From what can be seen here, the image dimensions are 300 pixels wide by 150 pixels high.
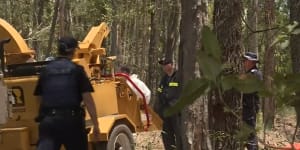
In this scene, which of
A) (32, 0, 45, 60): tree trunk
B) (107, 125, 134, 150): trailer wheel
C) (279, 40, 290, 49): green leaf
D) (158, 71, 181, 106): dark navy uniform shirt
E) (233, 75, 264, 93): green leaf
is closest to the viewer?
(233, 75, 264, 93): green leaf

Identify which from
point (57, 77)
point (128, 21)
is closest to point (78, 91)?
point (57, 77)

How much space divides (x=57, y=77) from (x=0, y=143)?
2172 mm

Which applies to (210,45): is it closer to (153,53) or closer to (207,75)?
(207,75)

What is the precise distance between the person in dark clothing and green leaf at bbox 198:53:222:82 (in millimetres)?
4467

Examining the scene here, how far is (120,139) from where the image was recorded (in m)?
8.88

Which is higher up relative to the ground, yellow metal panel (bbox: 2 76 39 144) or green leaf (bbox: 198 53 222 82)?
green leaf (bbox: 198 53 222 82)

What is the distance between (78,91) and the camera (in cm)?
590

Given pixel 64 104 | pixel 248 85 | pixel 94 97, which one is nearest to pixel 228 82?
pixel 248 85

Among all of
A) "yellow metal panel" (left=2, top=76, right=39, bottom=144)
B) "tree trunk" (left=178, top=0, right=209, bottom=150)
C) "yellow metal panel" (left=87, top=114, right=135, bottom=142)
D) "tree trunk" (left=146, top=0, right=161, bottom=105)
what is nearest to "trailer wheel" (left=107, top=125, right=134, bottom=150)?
"yellow metal panel" (left=87, top=114, right=135, bottom=142)

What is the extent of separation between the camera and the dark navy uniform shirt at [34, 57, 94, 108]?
19.2 ft

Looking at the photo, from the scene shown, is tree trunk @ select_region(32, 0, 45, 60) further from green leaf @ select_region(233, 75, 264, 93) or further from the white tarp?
green leaf @ select_region(233, 75, 264, 93)

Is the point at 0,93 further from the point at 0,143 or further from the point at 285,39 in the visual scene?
the point at 285,39

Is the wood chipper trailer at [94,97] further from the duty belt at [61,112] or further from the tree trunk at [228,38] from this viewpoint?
the tree trunk at [228,38]

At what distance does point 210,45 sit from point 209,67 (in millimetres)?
57
